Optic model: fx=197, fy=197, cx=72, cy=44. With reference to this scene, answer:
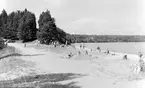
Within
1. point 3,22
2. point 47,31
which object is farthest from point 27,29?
point 3,22

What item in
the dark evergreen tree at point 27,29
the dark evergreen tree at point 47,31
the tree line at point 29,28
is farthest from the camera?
the dark evergreen tree at point 27,29

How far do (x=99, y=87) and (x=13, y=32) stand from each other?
7531 cm

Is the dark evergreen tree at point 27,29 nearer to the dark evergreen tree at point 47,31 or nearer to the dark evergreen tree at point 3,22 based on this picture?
the dark evergreen tree at point 47,31

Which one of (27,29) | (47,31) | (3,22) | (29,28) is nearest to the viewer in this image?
(47,31)

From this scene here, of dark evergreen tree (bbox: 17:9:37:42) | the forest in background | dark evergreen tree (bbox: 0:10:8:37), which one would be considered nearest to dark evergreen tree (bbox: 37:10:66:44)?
the forest in background

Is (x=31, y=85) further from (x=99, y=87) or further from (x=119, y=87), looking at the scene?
(x=119, y=87)

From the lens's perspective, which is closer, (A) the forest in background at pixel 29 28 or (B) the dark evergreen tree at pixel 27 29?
(A) the forest in background at pixel 29 28

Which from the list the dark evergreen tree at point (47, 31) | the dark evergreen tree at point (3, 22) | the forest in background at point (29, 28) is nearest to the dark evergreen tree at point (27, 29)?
the forest in background at point (29, 28)

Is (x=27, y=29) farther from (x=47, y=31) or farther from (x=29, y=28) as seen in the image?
(x=47, y=31)

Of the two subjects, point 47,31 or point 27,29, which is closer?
point 47,31

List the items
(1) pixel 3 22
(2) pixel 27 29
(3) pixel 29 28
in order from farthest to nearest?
1. (1) pixel 3 22
2. (3) pixel 29 28
3. (2) pixel 27 29

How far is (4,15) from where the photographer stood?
9400 cm

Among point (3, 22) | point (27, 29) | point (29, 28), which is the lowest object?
point (27, 29)

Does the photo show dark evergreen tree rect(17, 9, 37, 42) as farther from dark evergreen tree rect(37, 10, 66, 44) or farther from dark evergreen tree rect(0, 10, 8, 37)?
dark evergreen tree rect(0, 10, 8, 37)
